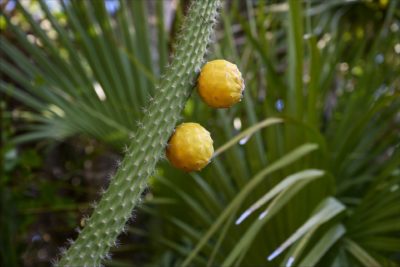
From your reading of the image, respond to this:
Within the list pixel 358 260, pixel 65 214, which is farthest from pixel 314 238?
pixel 65 214

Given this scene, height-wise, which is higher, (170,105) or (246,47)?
(170,105)

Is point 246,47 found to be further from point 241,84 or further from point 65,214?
point 241,84

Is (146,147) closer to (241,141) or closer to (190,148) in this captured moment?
(190,148)

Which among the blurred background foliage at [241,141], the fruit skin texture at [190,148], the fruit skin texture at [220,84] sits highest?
the fruit skin texture at [220,84]

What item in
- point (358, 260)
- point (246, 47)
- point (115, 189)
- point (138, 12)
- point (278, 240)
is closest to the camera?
point (115, 189)

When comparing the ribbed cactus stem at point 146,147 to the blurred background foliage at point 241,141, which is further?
the blurred background foliage at point 241,141

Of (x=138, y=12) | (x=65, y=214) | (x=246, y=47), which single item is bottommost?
(x=65, y=214)

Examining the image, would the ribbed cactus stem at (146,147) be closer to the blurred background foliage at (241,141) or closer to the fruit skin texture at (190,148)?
the fruit skin texture at (190,148)


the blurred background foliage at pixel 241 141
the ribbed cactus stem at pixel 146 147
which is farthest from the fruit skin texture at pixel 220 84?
the blurred background foliage at pixel 241 141
